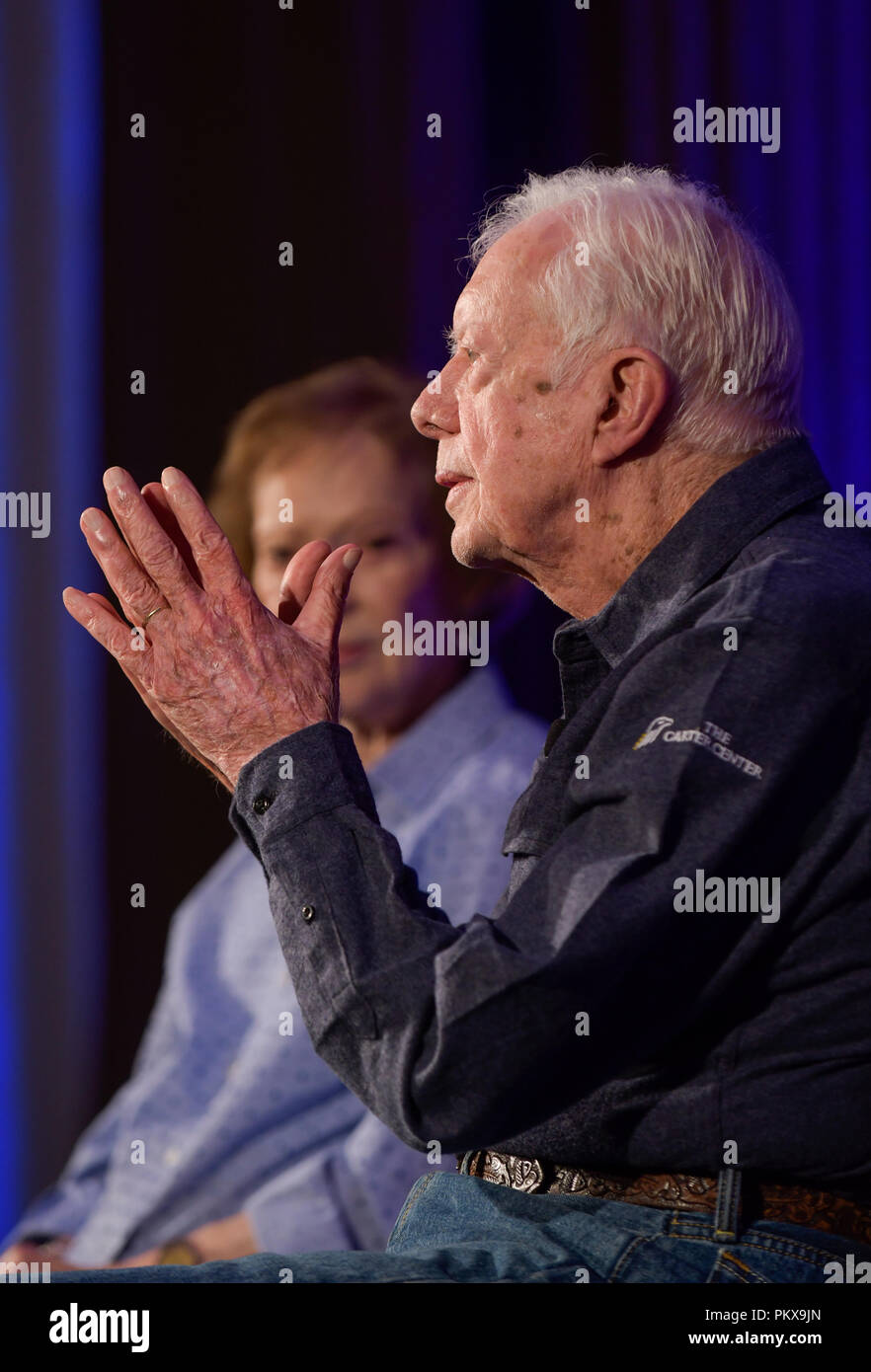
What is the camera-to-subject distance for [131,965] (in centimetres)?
261

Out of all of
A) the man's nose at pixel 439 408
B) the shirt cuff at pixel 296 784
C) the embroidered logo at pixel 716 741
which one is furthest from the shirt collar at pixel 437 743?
the embroidered logo at pixel 716 741

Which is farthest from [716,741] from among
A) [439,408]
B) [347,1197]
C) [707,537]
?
[347,1197]

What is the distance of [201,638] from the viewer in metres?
1.10

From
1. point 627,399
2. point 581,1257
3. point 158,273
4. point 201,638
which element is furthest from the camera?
point 158,273

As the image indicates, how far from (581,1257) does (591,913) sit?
285mm

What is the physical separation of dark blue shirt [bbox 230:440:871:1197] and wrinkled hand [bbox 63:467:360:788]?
5 cm

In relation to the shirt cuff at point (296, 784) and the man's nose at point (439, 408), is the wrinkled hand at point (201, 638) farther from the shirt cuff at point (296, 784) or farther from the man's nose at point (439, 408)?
the man's nose at point (439, 408)

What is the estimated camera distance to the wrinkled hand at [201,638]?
3.55 ft

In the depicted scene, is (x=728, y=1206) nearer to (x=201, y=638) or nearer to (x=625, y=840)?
(x=625, y=840)

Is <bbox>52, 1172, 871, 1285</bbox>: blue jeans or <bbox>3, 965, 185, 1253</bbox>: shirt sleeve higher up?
<bbox>52, 1172, 871, 1285</bbox>: blue jeans

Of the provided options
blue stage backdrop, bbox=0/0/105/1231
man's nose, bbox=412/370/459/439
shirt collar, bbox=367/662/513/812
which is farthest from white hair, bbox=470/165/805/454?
blue stage backdrop, bbox=0/0/105/1231

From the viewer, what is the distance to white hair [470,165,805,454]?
1.23 meters

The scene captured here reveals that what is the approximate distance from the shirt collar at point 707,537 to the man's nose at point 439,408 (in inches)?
10.1

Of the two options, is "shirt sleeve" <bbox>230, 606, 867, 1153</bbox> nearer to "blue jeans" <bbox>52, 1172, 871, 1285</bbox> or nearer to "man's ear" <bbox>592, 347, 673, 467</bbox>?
"blue jeans" <bbox>52, 1172, 871, 1285</bbox>
